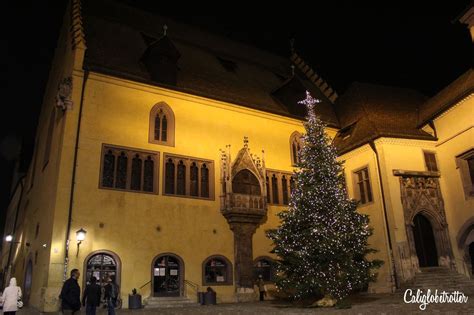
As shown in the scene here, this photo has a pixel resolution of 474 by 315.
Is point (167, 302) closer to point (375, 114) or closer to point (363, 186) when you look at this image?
point (363, 186)

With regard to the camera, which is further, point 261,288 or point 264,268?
point 264,268

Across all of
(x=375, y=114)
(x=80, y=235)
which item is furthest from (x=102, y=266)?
(x=375, y=114)

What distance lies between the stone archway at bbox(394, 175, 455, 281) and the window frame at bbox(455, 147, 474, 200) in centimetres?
143

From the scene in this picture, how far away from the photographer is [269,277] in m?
22.4

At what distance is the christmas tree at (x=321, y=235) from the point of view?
15.3 m

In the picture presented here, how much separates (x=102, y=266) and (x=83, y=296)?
6087mm

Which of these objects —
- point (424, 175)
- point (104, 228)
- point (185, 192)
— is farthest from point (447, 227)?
point (104, 228)

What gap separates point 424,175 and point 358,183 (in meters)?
3.76

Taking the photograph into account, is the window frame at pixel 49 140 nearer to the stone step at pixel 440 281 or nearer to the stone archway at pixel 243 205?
the stone archway at pixel 243 205

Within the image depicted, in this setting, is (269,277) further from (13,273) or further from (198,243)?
(13,273)

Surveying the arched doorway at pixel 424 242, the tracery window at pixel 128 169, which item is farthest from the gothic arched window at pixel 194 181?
the arched doorway at pixel 424 242

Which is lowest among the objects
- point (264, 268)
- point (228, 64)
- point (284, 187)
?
point (264, 268)

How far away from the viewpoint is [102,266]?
18.2 m

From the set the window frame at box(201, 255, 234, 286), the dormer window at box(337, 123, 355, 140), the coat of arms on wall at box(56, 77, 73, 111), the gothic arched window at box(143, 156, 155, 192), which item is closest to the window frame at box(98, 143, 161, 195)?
the gothic arched window at box(143, 156, 155, 192)
